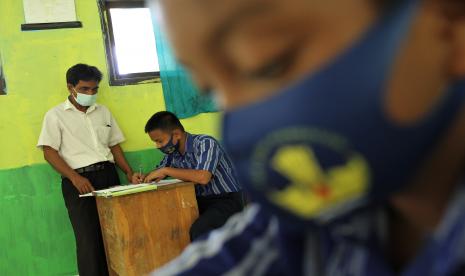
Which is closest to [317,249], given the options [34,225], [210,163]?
[210,163]

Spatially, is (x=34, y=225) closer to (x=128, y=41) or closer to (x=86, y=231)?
(x=86, y=231)

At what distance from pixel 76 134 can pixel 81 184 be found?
0.39m

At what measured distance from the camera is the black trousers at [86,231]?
3270mm

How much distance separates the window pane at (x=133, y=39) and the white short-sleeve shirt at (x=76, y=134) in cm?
45

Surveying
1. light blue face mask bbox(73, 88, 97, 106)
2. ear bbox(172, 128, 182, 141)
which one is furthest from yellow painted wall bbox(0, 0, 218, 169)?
ear bbox(172, 128, 182, 141)

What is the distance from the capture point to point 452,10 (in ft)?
1.44

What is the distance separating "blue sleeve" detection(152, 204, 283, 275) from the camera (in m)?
0.64

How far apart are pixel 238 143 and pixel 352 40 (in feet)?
0.47

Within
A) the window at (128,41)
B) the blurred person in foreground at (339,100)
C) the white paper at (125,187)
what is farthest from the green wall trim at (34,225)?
the blurred person in foreground at (339,100)

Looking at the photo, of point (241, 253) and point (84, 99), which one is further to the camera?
point (84, 99)

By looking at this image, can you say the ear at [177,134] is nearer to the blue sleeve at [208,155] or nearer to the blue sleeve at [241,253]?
the blue sleeve at [208,155]

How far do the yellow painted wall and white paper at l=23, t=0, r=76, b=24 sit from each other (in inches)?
1.9

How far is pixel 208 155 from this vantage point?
303 cm

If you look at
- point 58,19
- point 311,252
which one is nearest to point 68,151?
point 58,19
